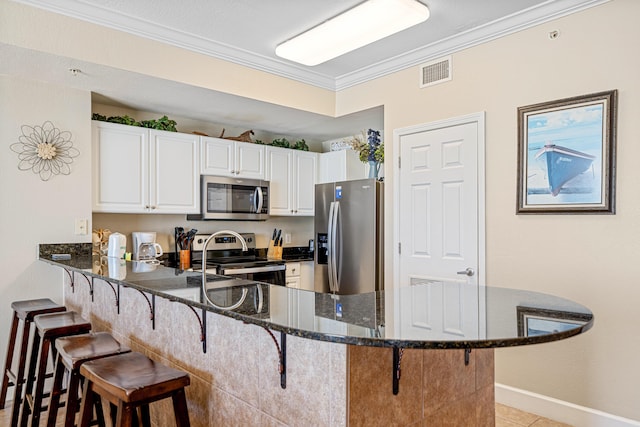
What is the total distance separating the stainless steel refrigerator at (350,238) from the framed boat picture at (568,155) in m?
1.27

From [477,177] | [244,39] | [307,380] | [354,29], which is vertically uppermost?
[244,39]

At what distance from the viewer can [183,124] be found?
426 centimetres

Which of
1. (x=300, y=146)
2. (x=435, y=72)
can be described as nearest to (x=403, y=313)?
(x=435, y=72)

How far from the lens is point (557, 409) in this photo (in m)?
2.64

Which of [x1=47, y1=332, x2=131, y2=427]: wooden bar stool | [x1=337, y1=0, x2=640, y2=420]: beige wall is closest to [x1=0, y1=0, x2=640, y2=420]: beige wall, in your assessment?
[x1=337, y1=0, x2=640, y2=420]: beige wall

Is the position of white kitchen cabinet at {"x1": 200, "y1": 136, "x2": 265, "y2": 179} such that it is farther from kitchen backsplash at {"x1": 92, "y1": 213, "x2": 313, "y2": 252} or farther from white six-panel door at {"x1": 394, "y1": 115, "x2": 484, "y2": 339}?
white six-panel door at {"x1": 394, "y1": 115, "x2": 484, "y2": 339}

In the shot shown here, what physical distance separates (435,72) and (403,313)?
2.58m

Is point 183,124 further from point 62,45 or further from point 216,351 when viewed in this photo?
point 216,351

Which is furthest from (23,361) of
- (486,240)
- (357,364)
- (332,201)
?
(486,240)

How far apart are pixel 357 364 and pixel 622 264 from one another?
2.01m

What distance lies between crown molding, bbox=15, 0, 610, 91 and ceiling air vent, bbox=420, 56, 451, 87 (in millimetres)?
52

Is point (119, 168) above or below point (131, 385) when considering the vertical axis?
above

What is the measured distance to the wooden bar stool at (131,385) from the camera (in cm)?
147

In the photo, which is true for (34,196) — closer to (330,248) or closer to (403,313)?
(330,248)
